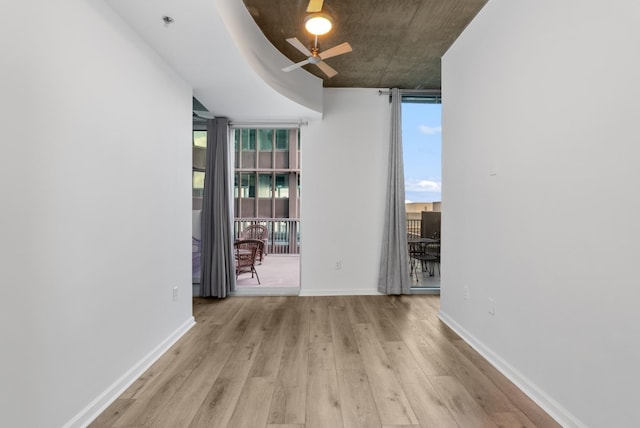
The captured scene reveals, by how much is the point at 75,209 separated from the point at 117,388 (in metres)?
1.18

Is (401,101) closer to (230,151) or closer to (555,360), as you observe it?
(230,151)

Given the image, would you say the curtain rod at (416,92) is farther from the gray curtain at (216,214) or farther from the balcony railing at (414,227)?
the gray curtain at (216,214)

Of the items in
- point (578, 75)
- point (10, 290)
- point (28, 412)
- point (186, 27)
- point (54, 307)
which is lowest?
point (28, 412)

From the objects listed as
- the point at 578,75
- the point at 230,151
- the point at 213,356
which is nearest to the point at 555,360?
the point at 578,75

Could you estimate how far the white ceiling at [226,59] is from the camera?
6.03 feet

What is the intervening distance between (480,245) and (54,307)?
2883mm

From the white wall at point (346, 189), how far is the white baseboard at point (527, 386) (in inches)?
68.1

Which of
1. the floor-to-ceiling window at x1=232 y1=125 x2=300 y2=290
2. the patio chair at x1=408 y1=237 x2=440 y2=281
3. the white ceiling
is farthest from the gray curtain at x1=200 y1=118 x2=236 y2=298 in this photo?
the floor-to-ceiling window at x1=232 y1=125 x2=300 y2=290

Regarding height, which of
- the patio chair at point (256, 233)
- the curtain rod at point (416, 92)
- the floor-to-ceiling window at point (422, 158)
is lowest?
the patio chair at point (256, 233)

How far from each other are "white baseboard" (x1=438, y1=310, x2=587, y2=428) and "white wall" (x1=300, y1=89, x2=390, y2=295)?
1.73 m

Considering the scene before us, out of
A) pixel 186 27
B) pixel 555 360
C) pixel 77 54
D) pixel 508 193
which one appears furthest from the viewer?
pixel 508 193

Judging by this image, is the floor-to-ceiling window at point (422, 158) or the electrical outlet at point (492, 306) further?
the floor-to-ceiling window at point (422, 158)

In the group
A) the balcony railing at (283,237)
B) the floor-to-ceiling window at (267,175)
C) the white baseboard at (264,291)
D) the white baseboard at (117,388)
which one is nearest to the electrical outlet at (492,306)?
the white baseboard at (264,291)

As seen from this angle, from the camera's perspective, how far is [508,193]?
212 centimetres
